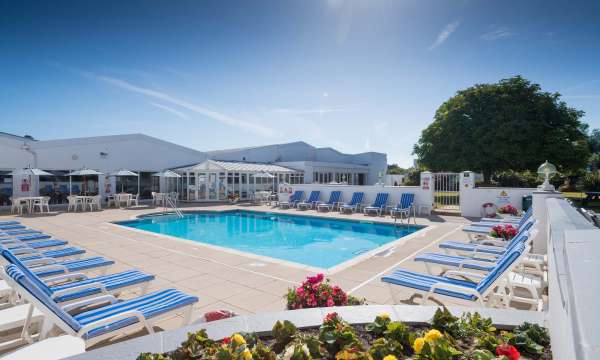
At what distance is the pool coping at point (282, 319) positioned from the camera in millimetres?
2064

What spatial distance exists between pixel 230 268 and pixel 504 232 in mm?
6002

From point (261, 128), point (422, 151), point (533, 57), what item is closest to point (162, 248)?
point (533, 57)

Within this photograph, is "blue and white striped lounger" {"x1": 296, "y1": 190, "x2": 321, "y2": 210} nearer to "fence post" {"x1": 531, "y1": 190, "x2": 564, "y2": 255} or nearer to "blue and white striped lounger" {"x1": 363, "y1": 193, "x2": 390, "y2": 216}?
"blue and white striped lounger" {"x1": 363, "y1": 193, "x2": 390, "y2": 216}

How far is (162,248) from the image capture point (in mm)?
7711

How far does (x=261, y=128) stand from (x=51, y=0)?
25910 millimetres

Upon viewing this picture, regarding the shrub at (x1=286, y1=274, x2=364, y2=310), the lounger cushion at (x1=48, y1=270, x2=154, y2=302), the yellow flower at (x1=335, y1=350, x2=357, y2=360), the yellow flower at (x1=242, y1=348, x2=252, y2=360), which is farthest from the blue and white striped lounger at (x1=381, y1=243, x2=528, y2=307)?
the lounger cushion at (x1=48, y1=270, x2=154, y2=302)

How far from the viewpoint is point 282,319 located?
8.35 ft

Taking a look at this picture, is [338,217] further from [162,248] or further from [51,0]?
[51,0]

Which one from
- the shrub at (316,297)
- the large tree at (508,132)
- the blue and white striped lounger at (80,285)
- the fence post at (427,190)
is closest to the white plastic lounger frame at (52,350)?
the blue and white striped lounger at (80,285)

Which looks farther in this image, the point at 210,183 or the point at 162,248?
the point at 210,183

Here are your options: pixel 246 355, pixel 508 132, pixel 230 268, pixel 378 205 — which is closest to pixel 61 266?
pixel 230 268

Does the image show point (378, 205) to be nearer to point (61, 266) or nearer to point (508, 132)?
point (508, 132)

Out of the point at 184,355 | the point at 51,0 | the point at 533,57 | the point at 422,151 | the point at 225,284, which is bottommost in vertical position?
the point at 225,284

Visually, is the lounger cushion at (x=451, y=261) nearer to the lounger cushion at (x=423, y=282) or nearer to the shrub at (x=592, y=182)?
the lounger cushion at (x=423, y=282)
